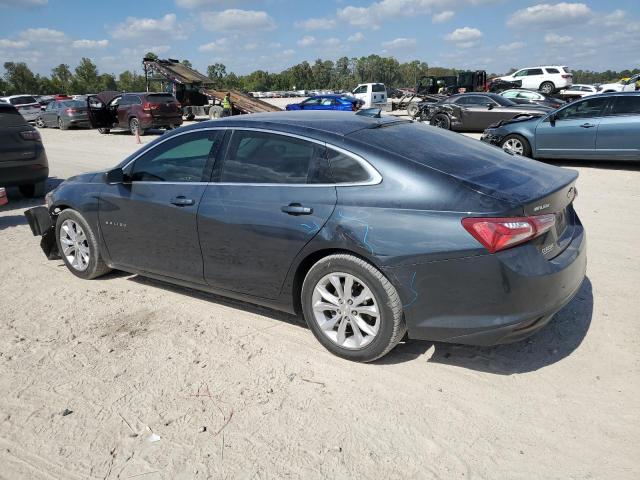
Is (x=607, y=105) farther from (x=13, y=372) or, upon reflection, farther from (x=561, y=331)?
(x=13, y=372)

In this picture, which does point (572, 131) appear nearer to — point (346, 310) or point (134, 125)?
point (346, 310)

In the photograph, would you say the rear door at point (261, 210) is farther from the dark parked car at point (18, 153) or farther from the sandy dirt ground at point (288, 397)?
the dark parked car at point (18, 153)

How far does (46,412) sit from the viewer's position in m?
3.04

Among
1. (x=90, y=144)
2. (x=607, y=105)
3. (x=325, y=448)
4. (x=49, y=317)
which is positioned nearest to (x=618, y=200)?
(x=607, y=105)

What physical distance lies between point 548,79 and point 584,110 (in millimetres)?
23889

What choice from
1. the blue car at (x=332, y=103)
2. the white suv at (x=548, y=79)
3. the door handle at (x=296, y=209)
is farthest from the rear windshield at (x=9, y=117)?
the white suv at (x=548, y=79)

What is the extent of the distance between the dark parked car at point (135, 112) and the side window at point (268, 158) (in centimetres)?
1728

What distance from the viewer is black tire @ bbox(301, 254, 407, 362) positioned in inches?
125

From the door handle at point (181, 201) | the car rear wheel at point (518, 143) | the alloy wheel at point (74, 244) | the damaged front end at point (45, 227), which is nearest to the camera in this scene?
the door handle at point (181, 201)

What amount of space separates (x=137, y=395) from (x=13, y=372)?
988 millimetres

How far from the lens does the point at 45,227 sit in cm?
540

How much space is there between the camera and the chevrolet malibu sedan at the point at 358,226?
2.96m

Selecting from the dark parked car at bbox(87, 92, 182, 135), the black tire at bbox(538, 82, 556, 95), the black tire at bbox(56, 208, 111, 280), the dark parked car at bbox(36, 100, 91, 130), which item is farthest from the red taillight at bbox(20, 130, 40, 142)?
the black tire at bbox(538, 82, 556, 95)

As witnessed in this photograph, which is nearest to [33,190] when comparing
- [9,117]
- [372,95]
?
[9,117]
